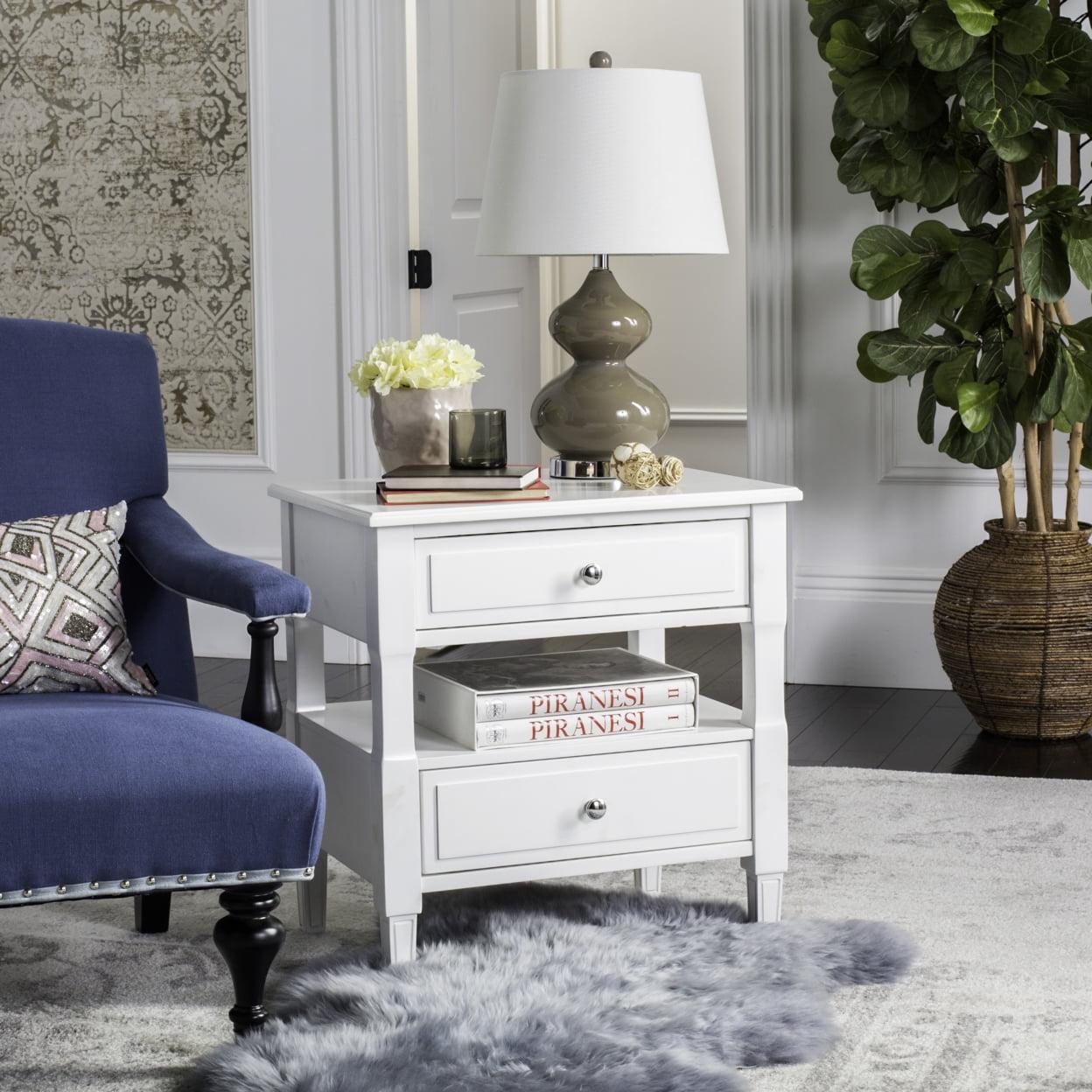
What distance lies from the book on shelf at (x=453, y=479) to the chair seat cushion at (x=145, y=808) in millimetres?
400

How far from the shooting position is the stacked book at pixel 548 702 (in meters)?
2.14

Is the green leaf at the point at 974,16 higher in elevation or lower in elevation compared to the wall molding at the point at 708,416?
higher

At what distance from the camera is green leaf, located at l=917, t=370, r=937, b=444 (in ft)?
11.2

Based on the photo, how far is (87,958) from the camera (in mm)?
2264

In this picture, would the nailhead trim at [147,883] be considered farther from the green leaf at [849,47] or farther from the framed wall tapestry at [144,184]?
the framed wall tapestry at [144,184]

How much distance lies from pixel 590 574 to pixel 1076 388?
4.81 feet

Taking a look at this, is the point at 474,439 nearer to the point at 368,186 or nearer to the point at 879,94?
the point at 879,94

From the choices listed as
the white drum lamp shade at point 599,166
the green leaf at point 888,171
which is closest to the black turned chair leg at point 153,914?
the white drum lamp shade at point 599,166

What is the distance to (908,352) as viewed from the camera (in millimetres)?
3393

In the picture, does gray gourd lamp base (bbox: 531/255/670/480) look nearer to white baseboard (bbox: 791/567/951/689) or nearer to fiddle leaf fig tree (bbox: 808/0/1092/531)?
fiddle leaf fig tree (bbox: 808/0/1092/531)

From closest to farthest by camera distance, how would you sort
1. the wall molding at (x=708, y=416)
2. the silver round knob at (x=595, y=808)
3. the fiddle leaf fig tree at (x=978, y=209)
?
the silver round knob at (x=595, y=808) → the fiddle leaf fig tree at (x=978, y=209) → the wall molding at (x=708, y=416)

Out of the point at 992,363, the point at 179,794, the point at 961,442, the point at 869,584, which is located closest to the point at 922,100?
the point at 992,363

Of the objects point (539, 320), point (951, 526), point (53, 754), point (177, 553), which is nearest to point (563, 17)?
point (539, 320)

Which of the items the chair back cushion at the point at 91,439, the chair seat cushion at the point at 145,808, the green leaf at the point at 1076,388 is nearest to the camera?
the chair seat cushion at the point at 145,808
